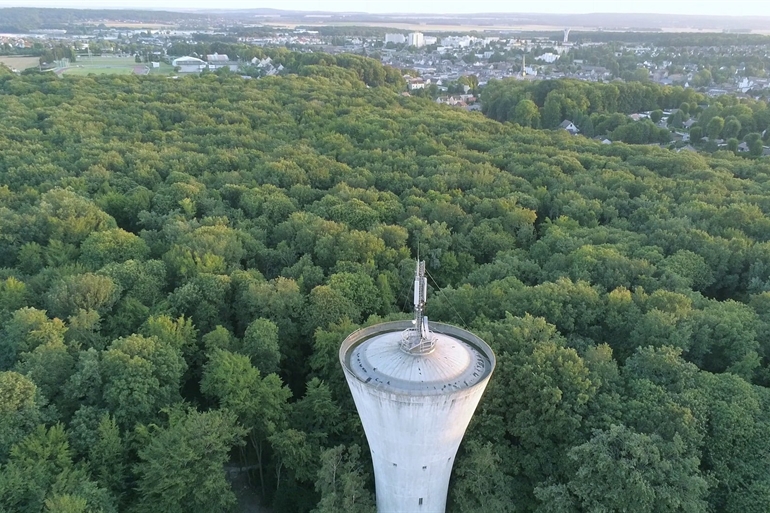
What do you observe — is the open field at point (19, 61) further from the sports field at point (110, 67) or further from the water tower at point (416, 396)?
the water tower at point (416, 396)

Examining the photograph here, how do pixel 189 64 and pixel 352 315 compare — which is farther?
pixel 189 64

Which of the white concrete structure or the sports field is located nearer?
the sports field

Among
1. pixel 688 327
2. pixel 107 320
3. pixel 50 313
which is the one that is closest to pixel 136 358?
pixel 107 320

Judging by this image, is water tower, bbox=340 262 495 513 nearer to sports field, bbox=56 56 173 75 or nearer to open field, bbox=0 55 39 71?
sports field, bbox=56 56 173 75

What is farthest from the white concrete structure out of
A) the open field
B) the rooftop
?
the rooftop

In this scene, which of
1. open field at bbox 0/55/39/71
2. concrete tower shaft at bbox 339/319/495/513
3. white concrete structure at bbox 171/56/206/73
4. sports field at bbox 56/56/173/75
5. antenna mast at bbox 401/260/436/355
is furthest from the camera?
white concrete structure at bbox 171/56/206/73

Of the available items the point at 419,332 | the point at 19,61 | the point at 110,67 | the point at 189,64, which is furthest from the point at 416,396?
the point at 19,61

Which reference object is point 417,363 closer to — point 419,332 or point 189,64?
point 419,332

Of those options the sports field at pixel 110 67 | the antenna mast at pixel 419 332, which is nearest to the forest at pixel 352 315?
the antenna mast at pixel 419 332
